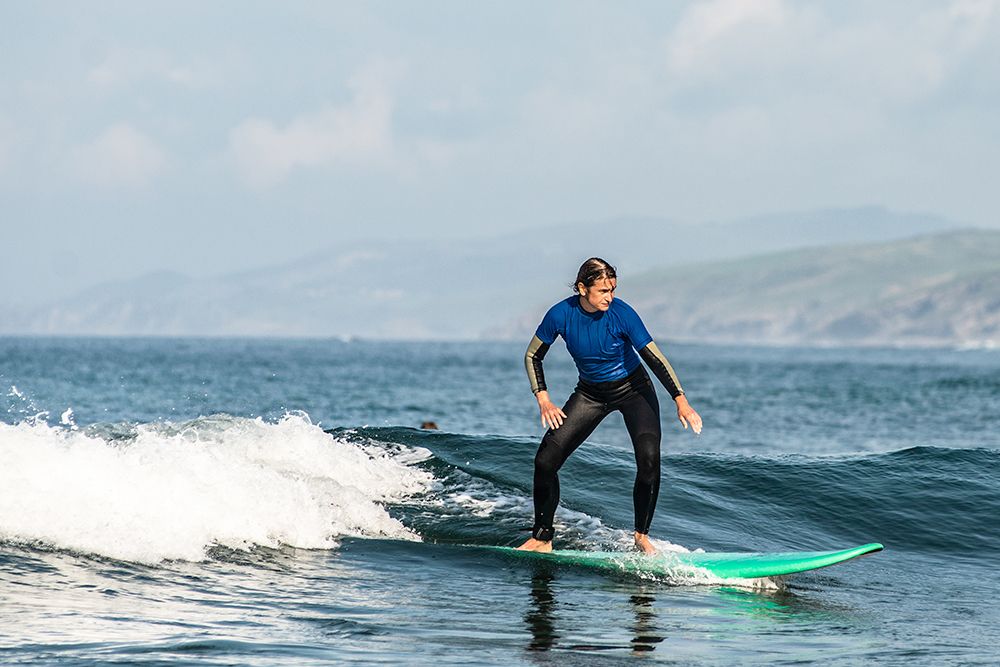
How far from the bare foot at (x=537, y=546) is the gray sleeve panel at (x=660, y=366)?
180 cm

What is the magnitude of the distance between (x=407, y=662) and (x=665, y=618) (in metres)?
2.38

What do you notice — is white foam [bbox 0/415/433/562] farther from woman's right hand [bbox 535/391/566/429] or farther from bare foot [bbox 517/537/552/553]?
woman's right hand [bbox 535/391/566/429]

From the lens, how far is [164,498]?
11.4m

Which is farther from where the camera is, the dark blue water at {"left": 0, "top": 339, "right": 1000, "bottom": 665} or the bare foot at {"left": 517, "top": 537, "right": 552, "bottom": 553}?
the bare foot at {"left": 517, "top": 537, "right": 552, "bottom": 553}

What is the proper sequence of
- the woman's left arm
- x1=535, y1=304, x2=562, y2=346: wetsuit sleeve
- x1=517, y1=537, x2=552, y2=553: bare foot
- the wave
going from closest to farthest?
the woman's left arm < x1=535, y1=304, x2=562, y2=346: wetsuit sleeve < the wave < x1=517, y1=537, x2=552, y2=553: bare foot

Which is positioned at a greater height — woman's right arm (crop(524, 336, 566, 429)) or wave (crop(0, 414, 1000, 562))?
woman's right arm (crop(524, 336, 566, 429))

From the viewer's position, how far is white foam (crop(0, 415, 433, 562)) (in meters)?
10.7

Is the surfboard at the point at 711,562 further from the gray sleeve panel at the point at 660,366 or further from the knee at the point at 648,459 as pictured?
the gray sleeve panel at the point at 660,366

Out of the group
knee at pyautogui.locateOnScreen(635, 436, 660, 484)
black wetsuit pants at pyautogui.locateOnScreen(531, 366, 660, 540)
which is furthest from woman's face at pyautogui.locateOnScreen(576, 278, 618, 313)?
knee at pyautogui.locateOnScreen(635, 436, 660, 484)

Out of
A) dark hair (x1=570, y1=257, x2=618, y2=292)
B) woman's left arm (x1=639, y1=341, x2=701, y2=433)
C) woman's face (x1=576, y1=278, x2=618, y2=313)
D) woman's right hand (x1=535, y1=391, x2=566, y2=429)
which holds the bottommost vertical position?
woman's right hand (x1=535, y1=391, x2=566, y2=429)

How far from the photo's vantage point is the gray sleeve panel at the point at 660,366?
10664 millimetres

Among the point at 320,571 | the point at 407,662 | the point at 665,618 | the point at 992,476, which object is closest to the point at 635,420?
the point at 665,618

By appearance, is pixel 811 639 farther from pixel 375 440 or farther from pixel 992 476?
pixel 992 476

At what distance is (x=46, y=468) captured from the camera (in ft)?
37.5
